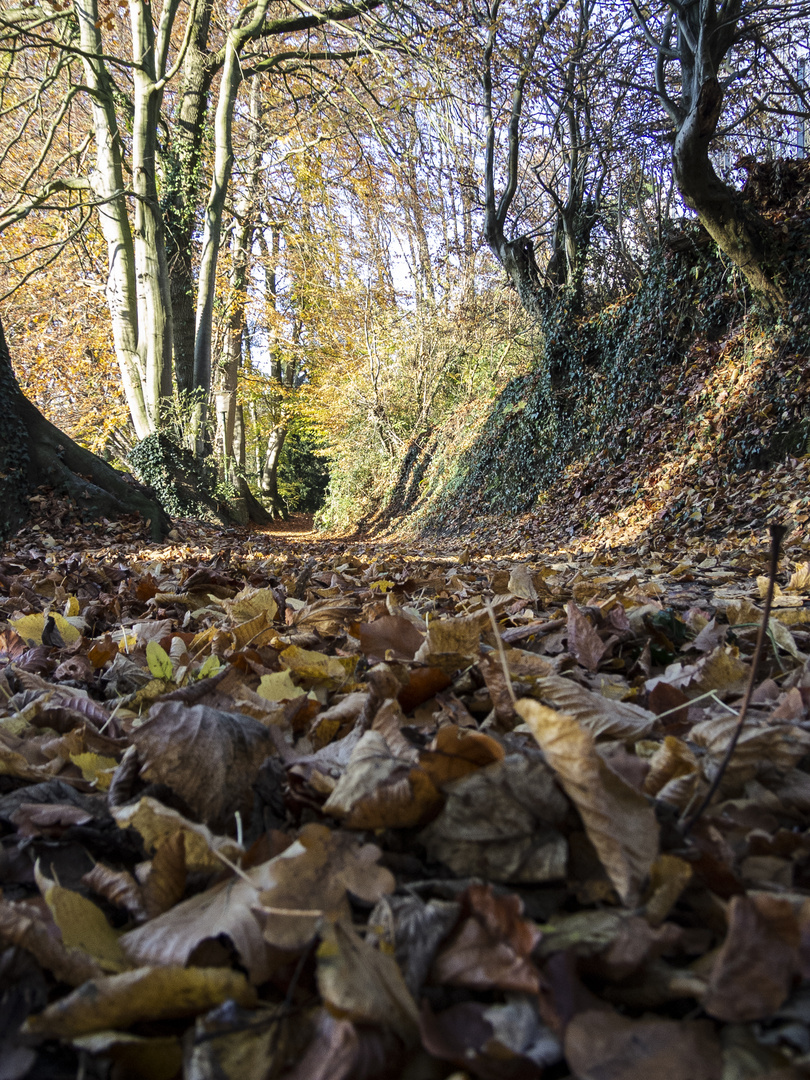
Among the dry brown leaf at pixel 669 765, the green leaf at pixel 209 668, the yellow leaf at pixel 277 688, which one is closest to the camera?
the dry brown leaf at pixel 669 765

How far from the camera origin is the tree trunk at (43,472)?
5.99m

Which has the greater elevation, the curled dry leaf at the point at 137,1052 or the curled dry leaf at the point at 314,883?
the curled dry leaf at the point at 314,883

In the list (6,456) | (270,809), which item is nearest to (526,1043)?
(270,809)

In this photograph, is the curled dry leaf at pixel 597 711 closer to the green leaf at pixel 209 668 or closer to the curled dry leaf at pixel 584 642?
the curled dry leaf at pixel 584 642

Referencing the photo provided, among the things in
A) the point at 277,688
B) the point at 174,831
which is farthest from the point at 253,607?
the point at 174,831

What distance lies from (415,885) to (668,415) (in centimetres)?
811

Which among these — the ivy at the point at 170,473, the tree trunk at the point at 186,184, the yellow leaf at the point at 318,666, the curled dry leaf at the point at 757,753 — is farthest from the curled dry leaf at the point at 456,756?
the tree trunk at the point at 186,184

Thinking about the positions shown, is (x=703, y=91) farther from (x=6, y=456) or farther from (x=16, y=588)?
(x=6, y=456)

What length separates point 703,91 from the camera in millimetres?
5734

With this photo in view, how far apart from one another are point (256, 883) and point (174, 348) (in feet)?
36.9

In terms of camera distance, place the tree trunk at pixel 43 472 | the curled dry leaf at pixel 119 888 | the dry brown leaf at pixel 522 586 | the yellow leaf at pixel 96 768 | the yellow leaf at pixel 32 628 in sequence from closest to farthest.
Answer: the curled dry leaf at pixel 119 888 < the yellow leaf at pixel 96 768 < the yellow leaf at pixel 32 628 < the dry brown leaf at pixel 522 586 < the tree trunk at pixel 43 472

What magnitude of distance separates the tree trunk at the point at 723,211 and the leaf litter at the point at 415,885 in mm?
6377

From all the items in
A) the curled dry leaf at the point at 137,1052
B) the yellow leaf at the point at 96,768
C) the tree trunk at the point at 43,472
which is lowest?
the curled dry leaf at the point at 137,1052

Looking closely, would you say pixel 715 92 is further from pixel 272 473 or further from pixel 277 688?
pixel 272 473
